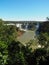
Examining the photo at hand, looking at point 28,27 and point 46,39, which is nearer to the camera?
point 46,39

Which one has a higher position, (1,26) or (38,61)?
(1,26)

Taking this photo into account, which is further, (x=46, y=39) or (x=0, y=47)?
(x=46, y=39)

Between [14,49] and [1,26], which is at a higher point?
[1,26]

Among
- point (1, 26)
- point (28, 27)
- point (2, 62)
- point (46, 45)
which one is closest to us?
point (2, 62)

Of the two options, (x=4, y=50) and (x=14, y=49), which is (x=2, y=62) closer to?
(x=4, y=50)

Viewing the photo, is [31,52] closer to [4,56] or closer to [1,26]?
[4,56]

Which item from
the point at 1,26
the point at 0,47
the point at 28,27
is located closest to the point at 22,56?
the point at 0,47


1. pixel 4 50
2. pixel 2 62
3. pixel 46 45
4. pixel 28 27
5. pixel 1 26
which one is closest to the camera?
pixel 2 62

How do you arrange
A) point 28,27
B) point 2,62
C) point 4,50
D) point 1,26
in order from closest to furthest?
point 2,62, point 4,50, point 1,26, point 28,27

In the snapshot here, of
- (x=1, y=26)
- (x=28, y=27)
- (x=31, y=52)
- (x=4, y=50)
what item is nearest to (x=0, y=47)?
(x=4, y=50)
